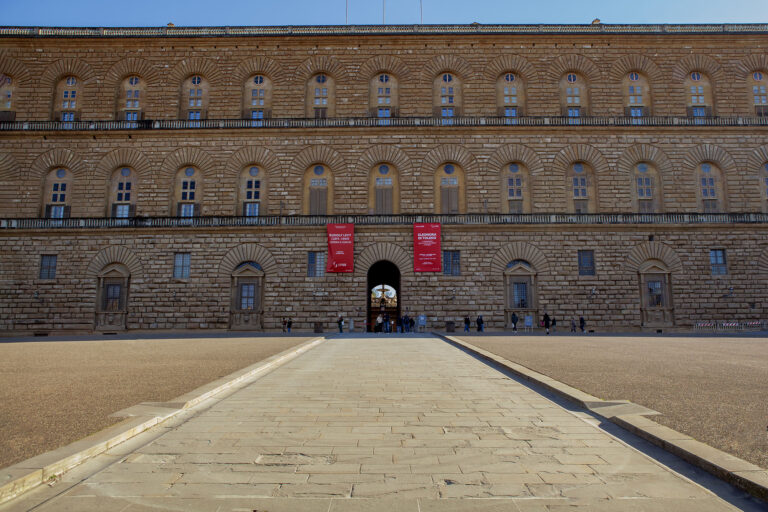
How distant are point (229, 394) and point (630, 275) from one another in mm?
26752

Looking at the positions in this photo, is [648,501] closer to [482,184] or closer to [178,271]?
[482,184]

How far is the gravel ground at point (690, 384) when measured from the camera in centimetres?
489

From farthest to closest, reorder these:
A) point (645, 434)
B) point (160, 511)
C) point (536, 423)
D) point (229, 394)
Result: point (229, 394), point (536, 423), point (645, 434), point (160, 511)

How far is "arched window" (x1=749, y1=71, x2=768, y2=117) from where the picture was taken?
30.4m

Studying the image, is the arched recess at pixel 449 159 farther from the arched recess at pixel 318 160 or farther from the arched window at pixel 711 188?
the arched window at pixel 711 188

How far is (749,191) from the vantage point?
29266 mm

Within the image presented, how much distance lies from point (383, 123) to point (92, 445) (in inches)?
1086

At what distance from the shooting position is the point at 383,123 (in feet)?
98.5

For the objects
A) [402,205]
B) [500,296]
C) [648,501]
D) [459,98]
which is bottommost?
[648,501]

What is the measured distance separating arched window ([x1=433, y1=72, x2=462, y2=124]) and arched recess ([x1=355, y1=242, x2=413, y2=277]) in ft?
29.6

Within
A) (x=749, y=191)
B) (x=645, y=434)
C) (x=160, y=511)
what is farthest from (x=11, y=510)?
(x=749, y=191)

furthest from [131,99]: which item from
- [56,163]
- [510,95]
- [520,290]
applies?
[520,290]

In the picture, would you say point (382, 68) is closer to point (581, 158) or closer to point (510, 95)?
point (510, 95)

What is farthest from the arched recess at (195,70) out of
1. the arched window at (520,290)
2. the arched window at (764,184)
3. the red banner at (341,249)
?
the arched window at (764,184)
